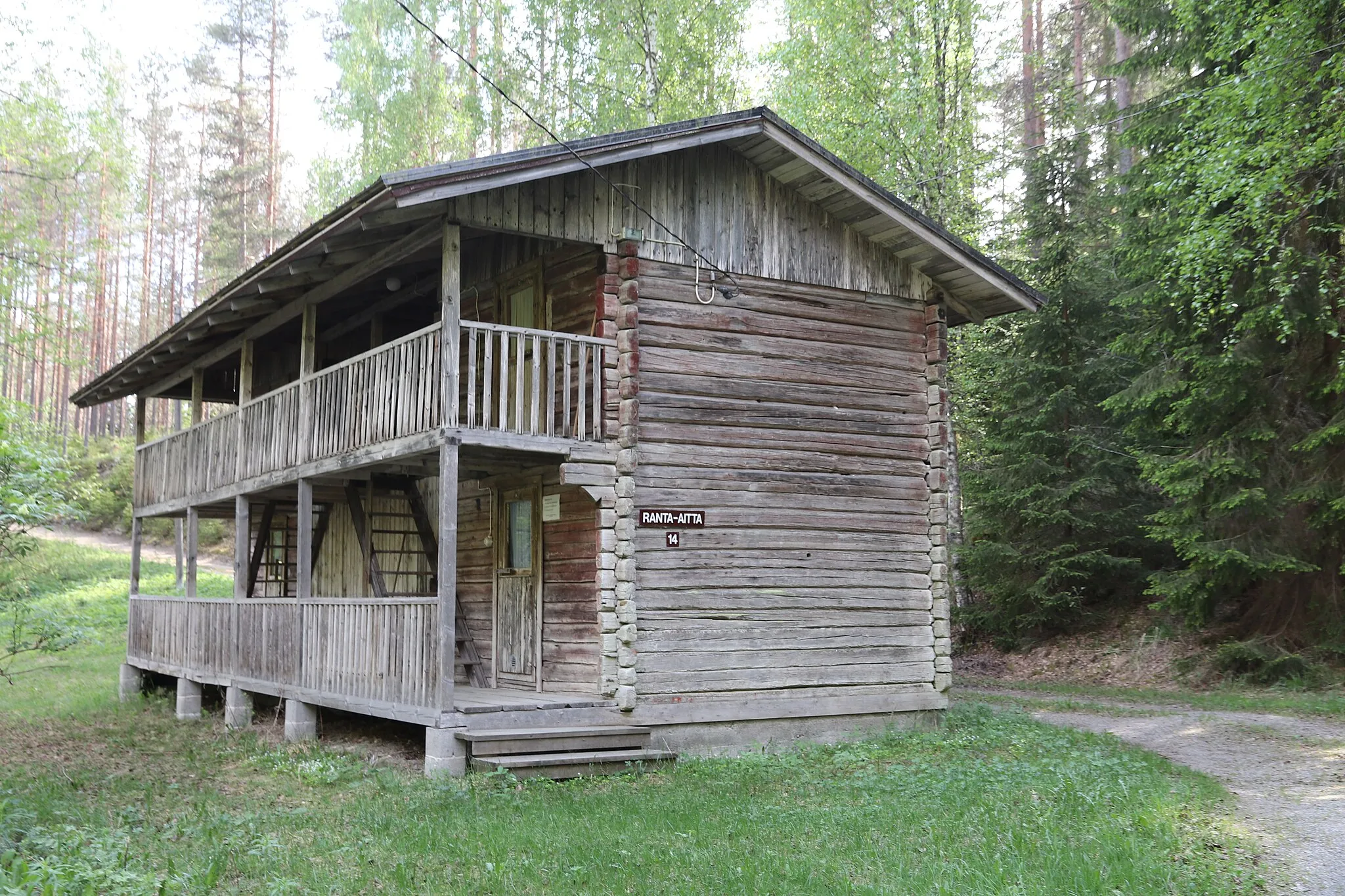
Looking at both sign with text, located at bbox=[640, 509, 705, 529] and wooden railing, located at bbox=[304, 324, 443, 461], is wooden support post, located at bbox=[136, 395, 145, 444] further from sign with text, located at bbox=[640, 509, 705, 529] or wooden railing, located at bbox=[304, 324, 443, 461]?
sign with text, located at bbox=[640, 509, 705, 529]

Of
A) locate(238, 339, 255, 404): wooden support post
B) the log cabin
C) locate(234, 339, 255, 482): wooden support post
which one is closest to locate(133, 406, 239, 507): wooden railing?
locate(234, 339, 255, 482): wooden support post

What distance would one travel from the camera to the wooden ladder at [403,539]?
1608 cm

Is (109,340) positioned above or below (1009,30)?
below

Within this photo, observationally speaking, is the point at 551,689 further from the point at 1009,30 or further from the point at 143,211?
the point at 143,211

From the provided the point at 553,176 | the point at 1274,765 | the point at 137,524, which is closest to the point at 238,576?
the point at 137,524

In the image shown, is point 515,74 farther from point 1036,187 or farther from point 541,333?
point 541,333

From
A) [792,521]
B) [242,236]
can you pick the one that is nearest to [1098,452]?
[792,521]

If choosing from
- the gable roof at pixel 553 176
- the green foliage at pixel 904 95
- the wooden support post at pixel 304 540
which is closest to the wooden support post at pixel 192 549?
the gable roof at pixel 553 176

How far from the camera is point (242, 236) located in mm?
42406

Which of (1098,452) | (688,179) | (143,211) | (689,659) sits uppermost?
(143,211)

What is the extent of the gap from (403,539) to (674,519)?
6409 millimetres

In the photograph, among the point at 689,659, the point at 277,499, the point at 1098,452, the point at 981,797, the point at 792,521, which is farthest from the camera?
the point at 1098,452

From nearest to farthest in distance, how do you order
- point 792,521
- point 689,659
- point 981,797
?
1. point 981,797
2. point 689,659
3. point 792,521

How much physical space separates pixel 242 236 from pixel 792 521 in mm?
34468
